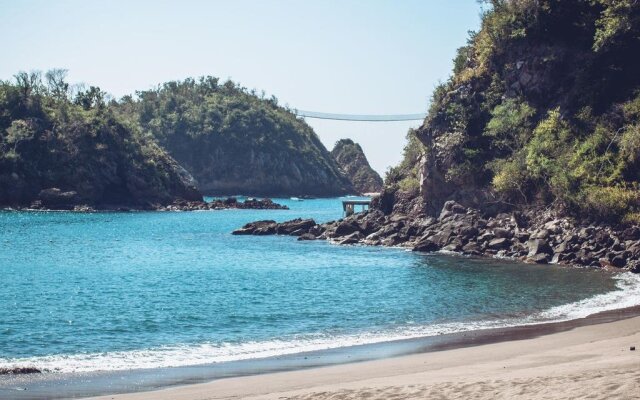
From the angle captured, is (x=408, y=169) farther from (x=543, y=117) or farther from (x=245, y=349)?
(x=245, y=349)

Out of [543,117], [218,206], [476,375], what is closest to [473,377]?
[476,375]

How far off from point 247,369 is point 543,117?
42647 millimetres

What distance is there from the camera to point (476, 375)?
1838 centimetres

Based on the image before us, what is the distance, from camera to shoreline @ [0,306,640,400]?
18578 millimetres

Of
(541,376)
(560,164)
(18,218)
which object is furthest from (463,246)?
(18,218)

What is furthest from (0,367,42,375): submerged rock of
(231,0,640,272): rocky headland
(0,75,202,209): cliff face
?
(0,75,202,209): cliff face

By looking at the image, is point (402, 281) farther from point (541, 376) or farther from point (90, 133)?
point (90, 133)

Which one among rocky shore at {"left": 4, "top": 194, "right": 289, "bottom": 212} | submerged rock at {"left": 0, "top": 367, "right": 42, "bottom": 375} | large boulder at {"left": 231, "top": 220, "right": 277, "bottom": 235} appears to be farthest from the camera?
rocky shore at {"left": 4, "top": 194, "right": 289, "bottom": 212}

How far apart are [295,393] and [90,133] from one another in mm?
109991

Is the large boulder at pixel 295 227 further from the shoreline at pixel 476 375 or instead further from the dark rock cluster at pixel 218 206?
the shoreline at pixel 476 375

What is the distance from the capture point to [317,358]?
23.0m

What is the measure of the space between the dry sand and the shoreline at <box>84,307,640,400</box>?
0.02m

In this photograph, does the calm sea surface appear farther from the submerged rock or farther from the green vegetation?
the green vegetation

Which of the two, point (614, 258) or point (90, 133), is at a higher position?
point (90, 133)
